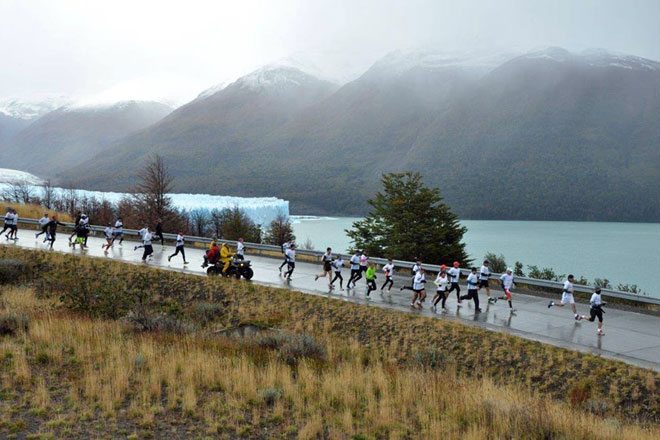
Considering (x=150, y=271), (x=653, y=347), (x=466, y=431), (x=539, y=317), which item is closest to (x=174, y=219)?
(x=150, y=271)

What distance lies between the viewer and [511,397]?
928 cm

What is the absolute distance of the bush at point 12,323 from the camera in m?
12.2

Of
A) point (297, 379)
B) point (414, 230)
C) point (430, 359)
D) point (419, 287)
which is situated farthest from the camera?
point (414, 230)

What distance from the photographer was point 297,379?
9.96 metres

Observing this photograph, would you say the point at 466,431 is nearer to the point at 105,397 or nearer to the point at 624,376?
the point at 105,397

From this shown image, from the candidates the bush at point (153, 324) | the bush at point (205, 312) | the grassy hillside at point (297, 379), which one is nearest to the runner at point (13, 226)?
the grassy hillside at point (297, 379)

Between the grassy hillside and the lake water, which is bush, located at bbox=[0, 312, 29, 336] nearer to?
the grassy hillside

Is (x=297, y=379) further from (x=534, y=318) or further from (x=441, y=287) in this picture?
(x=534, y=318)

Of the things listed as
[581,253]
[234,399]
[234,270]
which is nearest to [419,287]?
[234,270]

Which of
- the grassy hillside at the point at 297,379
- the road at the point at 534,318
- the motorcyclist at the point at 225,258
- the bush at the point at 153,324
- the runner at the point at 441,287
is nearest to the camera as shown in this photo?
the grassy hillside at the point at 297,379

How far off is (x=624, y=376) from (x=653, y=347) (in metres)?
2.81

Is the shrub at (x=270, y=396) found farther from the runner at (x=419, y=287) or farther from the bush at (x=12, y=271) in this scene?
the bush at (x=12, y=271)

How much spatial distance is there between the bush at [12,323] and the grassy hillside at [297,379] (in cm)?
4

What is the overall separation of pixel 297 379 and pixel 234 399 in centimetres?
163
